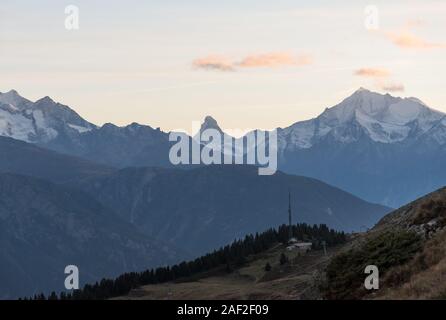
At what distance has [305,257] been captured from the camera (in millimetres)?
140375

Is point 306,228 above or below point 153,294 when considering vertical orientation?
above

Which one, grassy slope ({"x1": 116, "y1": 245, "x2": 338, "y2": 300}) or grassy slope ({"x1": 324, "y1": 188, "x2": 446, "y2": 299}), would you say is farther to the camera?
grassy slope ({"x1": 116, "y1": 245, "x2": 338, "y2": 300})

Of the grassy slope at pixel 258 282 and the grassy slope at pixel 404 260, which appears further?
the grassy slope at pixel 258 282

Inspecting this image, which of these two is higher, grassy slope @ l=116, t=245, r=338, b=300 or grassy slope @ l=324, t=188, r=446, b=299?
grassy slope @ l=324, t=188, r=446, b=299

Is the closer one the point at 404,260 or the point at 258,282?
the point at 404,260

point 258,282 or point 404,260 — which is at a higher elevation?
point 404,260

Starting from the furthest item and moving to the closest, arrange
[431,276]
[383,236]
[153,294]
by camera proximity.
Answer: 1. [153,294]
2. [383,236]
3. [431,276]

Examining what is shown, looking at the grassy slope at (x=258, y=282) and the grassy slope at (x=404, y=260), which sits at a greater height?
the grassy slope at (x=404, y=260)

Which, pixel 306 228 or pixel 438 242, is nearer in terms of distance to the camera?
pixel 438 242
